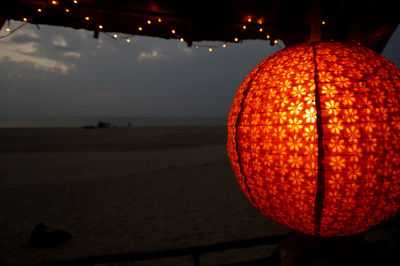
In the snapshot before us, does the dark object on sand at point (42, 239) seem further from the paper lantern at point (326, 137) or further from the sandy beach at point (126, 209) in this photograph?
the paper lantern at point (326, 137)

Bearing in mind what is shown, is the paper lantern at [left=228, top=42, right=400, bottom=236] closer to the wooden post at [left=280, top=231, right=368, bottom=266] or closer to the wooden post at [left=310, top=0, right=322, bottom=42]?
the wooden post at [left=310, top=0, right=322, bottom=42]

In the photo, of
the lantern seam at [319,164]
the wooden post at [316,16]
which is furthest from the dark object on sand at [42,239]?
the wooden post at [316,16]

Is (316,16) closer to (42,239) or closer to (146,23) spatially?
(146,23)

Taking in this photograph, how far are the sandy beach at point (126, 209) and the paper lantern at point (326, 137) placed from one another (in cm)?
291

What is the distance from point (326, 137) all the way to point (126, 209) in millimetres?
4972

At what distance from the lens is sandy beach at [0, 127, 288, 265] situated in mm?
3617

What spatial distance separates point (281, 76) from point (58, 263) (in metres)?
1.54

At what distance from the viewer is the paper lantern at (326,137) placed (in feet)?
2.19

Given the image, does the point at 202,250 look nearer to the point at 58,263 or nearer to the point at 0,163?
the point at 58,263

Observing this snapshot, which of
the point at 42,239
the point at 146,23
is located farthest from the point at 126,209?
the point at 146,23

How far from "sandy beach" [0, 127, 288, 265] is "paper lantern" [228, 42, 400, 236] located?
2.91 meters

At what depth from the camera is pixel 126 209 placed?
16.5 ft

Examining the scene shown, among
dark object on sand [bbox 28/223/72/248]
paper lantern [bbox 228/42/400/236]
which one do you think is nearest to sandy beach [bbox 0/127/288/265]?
dark object on sand [bbox 28/223/72/248]

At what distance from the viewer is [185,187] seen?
6531mm
